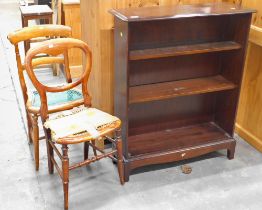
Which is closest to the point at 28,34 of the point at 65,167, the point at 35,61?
the point at 35,61

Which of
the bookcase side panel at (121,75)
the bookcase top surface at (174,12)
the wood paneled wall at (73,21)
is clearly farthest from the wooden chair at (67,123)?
the wood paneled wall at (73,21)

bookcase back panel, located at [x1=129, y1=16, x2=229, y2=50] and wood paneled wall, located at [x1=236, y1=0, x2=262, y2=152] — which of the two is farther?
wood paneled wall, located at [x1=236, y1=0, x2=262, y2=152]

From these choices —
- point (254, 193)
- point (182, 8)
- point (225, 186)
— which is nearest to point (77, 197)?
point (225, 186)

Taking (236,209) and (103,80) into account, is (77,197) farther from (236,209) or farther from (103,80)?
(236,209)

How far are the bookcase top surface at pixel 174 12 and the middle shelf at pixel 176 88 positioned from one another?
0.54 meters

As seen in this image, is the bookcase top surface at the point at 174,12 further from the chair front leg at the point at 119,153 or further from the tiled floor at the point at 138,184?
the tiled floor at the point at 138,184

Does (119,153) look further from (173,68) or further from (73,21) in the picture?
(73,21)

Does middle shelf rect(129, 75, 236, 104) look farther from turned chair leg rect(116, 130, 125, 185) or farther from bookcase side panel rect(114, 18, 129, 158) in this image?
turned chair leg rect(116, 130, 125, 185)

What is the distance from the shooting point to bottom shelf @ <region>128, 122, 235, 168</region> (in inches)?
105

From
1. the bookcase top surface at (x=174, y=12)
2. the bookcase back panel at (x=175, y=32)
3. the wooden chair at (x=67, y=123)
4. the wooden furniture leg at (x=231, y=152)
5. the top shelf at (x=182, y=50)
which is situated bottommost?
the wooden furniture leg at (x=231, y=152)

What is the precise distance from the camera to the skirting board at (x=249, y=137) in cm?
305

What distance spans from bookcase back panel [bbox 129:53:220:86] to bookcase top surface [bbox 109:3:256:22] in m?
0.37

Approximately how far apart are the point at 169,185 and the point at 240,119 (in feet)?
3.38

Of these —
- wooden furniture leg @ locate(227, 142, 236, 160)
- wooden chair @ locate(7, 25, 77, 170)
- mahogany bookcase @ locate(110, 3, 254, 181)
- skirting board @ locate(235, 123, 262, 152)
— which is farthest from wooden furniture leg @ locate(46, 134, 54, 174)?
skirting board @ locate(235, 123, 262, 152)
